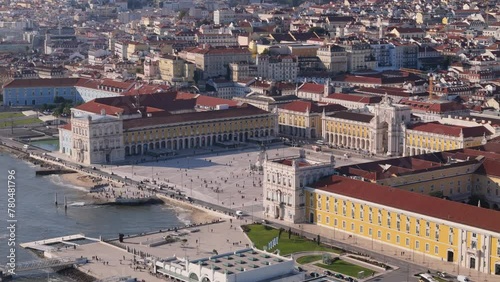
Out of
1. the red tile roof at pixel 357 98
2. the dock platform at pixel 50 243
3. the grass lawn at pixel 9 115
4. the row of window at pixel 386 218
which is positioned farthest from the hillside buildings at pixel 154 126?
the row of window at pixel 386 218

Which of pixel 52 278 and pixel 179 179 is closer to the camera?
pixel 52 278

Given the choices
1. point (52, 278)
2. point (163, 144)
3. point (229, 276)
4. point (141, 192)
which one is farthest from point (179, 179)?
point (229, 276)

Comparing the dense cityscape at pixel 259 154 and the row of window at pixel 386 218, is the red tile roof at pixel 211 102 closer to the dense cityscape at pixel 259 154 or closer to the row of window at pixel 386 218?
the dense cityscape at pixel 259 154

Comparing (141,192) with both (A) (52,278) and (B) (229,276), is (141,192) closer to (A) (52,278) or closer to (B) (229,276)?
(A) (52,278)

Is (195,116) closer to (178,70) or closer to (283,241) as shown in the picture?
(178,70)

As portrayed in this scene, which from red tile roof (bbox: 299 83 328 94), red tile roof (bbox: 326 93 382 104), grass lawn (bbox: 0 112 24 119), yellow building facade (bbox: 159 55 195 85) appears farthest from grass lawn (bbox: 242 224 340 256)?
yellow building facade (bbox: 159 55 195 85)

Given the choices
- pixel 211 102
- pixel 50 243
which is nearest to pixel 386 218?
pixel 50 243
